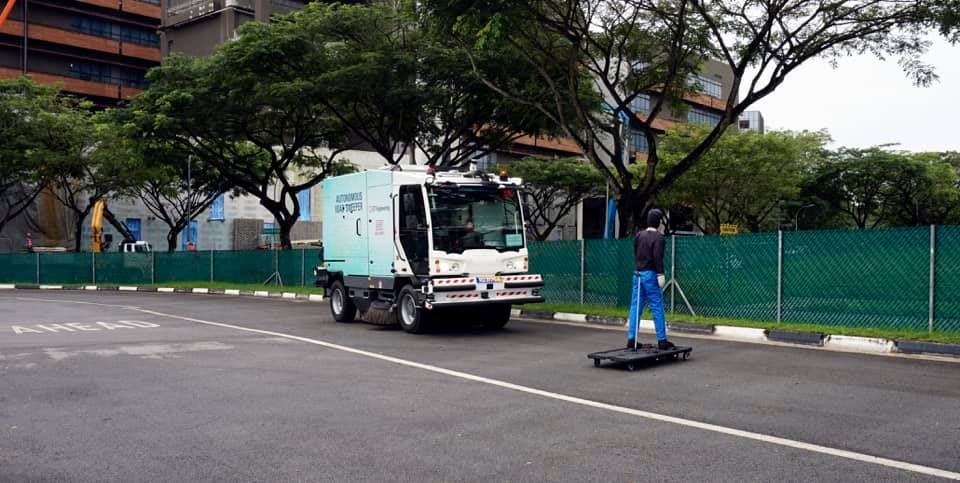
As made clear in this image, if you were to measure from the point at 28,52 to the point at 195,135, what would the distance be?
36.9 meters

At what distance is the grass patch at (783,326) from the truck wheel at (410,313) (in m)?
4.04

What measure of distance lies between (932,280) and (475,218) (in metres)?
7.31

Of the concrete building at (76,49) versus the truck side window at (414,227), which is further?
Answer: the concrete building at (76,49)

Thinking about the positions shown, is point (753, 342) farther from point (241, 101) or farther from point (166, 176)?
point (166, 176)

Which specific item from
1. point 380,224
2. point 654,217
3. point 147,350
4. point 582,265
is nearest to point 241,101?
point 380,224

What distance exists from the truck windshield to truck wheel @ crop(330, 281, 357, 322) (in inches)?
147

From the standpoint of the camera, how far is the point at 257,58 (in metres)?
25.6

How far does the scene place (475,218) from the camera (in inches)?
570

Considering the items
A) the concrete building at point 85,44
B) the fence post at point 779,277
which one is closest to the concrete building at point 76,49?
the concrete building at point 85,44

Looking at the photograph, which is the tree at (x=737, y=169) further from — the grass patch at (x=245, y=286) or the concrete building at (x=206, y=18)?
the concrete building at (x=206, y=18)

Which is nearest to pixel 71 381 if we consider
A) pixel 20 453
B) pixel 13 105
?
pixel 20 453

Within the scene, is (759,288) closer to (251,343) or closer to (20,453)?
(251,343)

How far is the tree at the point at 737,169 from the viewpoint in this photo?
134ft

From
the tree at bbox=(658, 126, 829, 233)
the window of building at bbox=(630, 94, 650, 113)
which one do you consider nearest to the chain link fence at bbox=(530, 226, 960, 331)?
the tree at bbox=(658, 126, 829, 233)
